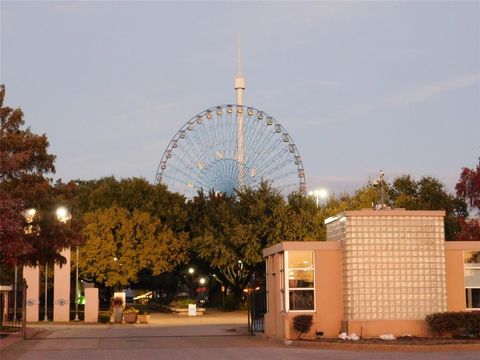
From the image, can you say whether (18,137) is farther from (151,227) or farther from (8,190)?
(151,227)

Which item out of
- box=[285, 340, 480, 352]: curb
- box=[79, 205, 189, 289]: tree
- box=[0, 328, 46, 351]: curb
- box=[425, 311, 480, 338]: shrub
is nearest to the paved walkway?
box=[0, 328, 46, 351]: curb

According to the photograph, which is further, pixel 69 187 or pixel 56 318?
pixel 56 318

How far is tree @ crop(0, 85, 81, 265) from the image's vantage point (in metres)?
34.6

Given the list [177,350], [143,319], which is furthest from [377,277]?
[143,319]

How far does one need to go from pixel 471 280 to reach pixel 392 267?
9.40 feet

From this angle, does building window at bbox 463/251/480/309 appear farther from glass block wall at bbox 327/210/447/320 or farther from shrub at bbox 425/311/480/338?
→ shrub at bbox 425/311/480/338

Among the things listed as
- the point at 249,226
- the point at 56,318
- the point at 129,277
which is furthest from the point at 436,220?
the point at 129,277

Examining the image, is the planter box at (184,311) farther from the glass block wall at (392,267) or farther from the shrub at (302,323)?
the shrub at (302,323)

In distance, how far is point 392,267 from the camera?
28.5 meters

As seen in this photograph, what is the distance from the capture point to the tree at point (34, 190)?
114 feet

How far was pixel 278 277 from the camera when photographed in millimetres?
29641

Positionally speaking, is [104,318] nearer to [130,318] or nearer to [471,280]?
[130,318]

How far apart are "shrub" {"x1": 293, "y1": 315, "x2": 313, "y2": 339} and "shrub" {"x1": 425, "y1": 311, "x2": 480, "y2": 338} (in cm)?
382

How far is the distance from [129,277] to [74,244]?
89.7 feet
